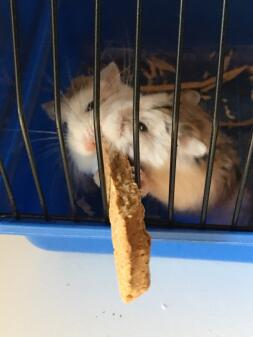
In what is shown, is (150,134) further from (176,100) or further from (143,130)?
(176,100)

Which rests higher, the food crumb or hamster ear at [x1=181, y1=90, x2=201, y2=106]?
hamster ear at [x1=181, y1=90, x2=201, y2=106]

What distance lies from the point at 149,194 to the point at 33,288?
0.74 feet

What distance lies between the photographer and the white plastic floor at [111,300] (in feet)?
2.44

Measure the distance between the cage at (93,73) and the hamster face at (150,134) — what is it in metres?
0.05

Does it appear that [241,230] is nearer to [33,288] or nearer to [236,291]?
[236,291]

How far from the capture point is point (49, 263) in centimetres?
83

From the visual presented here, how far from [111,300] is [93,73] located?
328 mm

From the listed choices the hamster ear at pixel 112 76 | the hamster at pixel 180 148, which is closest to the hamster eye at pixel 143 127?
the hamster at pixel 180 148

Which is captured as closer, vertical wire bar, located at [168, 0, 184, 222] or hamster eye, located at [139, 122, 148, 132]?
vertical wire bar, located at [168, 0, 184, 222]

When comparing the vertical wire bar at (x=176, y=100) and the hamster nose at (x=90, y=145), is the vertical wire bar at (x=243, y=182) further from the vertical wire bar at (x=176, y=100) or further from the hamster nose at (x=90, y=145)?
the hamster nose at (x=90, y=145)

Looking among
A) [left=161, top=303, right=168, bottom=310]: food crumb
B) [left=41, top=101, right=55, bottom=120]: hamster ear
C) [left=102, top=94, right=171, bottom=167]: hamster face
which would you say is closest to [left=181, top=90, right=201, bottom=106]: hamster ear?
[left=102, top=94, right=171, bottom=167]: hamster face

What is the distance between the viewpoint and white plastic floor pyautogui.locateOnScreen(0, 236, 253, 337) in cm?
74

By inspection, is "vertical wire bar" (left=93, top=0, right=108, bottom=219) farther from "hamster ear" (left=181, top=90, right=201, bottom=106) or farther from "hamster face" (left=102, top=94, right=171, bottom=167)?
"hamster ear" (left=181, top=90, right=201, bottom=106)

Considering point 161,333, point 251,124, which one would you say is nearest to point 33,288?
point 161,333
